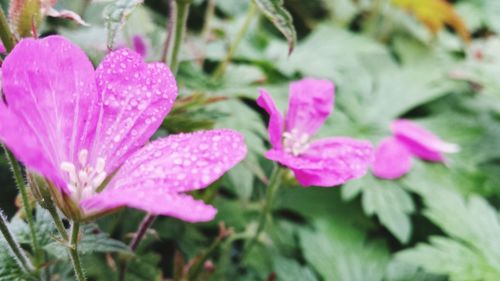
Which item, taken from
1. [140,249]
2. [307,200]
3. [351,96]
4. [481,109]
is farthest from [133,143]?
[481,109]

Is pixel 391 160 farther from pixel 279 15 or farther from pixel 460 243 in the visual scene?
pixel 279 15

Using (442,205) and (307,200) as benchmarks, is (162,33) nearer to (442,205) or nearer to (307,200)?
(307,200)

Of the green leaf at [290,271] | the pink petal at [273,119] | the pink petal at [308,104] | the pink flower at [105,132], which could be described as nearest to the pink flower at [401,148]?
the green leaf at [290,271]

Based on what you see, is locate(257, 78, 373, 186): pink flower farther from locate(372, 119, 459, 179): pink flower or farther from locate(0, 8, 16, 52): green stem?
locate(372, 119, 459, 179): pink flower

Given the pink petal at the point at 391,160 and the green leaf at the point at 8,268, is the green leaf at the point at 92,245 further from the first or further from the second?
the pink petal at the point at 391,160

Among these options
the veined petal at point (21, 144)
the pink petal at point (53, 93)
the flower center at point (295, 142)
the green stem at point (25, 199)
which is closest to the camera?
the veined petal at point (21, 144)

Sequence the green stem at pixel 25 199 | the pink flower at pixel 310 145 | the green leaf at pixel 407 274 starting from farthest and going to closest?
1. the green leaf at pixel 407 274
2. the pink flower at pixel 310 145
3. the green stem at pixel 25 199

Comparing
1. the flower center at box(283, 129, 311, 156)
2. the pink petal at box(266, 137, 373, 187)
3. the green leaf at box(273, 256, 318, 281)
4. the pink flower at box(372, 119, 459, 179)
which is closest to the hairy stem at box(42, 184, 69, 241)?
the pink petal at box(266, 137, 373, 187)
